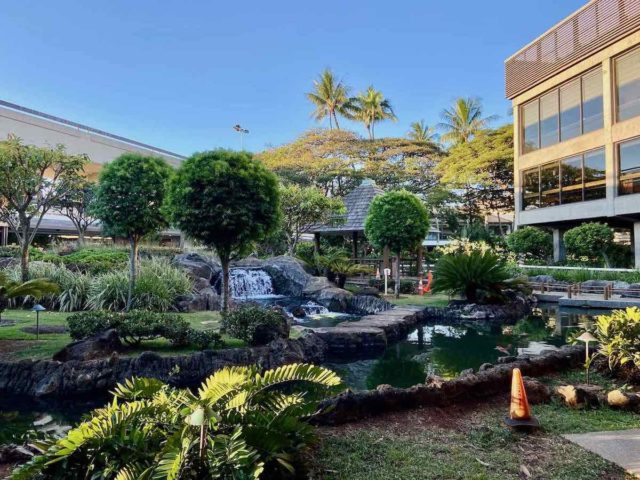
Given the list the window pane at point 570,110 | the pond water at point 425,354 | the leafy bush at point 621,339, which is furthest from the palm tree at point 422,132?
the leafy bush at point 621,339

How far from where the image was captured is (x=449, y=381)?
4.57m

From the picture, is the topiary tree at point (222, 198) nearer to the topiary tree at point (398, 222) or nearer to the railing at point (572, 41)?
the topiary tree at point (398, 222)

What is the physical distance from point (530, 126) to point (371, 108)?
16.3 metres

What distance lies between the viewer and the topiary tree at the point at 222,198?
787 cm

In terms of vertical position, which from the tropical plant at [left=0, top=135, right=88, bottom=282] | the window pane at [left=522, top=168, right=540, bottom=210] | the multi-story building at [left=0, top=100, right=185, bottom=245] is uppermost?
the multi-story building at [left=0, top=100, right=185, bottom=245]

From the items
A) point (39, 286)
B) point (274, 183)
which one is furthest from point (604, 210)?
point (39, 286)

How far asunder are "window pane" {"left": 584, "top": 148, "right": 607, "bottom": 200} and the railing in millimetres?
4047

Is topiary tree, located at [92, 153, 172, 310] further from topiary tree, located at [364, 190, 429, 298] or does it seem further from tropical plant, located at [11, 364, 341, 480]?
topiary tree, located at [364, 190, 429, 298]

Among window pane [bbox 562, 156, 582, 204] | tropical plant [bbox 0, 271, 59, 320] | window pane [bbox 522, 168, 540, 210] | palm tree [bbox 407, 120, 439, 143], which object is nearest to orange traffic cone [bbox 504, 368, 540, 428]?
tropical plant [bbox 0, 271, 59, 320]

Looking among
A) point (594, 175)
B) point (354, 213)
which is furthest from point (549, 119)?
point (354, 213)

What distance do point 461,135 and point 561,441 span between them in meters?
33.2

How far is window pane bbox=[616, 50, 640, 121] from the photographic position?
53.8 feet

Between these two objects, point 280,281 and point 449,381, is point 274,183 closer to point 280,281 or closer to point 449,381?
point 449,381

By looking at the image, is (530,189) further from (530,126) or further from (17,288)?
(17,288)
